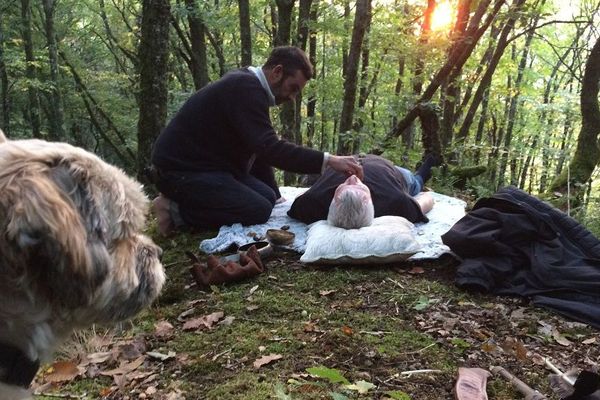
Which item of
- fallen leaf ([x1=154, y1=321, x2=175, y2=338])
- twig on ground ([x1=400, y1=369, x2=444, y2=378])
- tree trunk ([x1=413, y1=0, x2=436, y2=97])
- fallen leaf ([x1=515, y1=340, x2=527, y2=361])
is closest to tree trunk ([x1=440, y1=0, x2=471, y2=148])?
tree trunk ([x1=413, y1=0, x2=436, y2=97])

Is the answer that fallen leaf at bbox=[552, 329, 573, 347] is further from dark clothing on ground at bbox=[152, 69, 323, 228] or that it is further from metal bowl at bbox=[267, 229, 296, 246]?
dark clothing on ground at bbox=[152, 69, 323, 228]

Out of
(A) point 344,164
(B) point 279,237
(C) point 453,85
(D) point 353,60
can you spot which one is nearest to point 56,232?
(B) point 279,237

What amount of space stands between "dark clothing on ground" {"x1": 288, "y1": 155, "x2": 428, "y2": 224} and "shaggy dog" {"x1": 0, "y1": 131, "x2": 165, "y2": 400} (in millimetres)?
3896

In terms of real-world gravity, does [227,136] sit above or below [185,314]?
above

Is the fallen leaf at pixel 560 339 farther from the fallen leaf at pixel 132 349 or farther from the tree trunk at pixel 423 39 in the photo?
the tree trunk at pixel 423 39

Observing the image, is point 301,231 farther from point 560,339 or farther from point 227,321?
point 560,339

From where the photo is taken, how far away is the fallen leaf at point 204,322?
3.50m

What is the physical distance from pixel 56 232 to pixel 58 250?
0.07 meters

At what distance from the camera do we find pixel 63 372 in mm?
2867

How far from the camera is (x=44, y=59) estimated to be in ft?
62.0

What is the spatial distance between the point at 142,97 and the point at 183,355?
510 centimetres

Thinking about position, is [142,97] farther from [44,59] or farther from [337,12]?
[44,59]

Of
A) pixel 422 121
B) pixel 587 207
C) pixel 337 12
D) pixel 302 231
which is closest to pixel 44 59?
pixel 337 12

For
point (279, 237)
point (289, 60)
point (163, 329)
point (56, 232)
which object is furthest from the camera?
point (289, 60)
